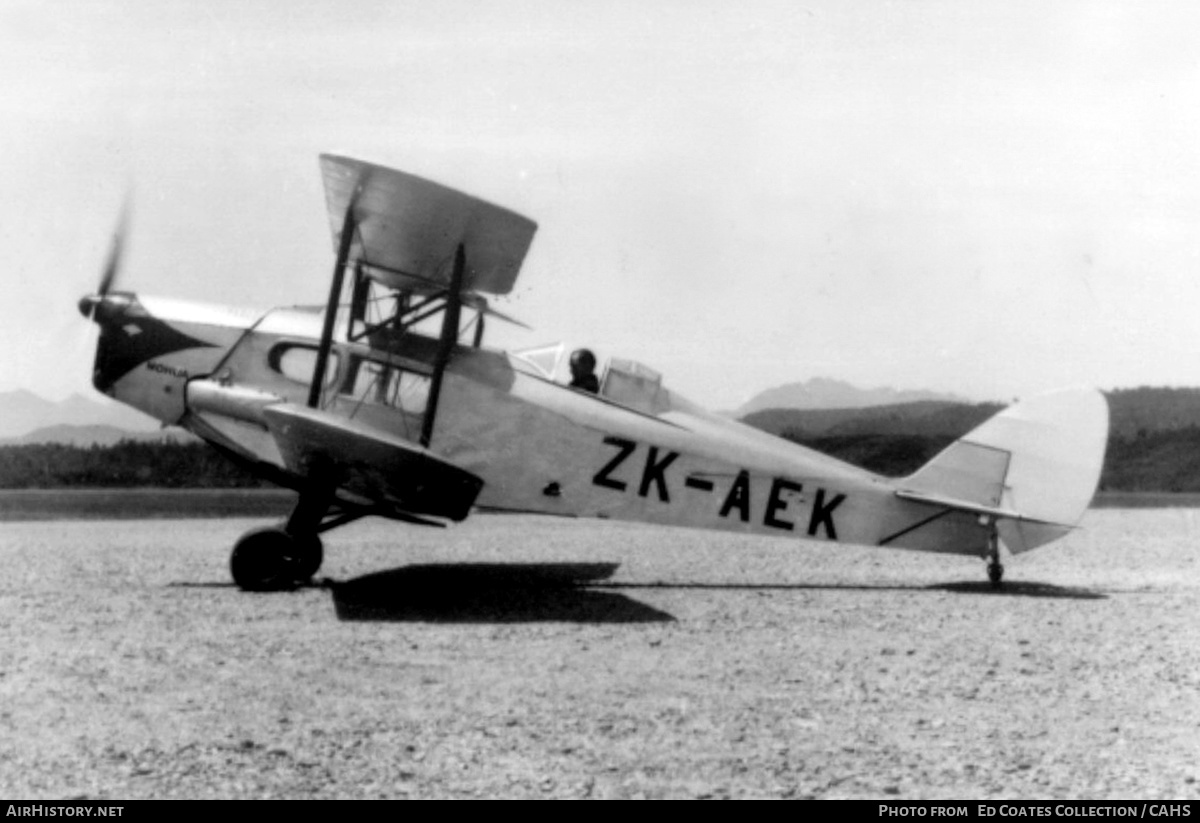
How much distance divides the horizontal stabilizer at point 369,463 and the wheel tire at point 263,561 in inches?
26.2

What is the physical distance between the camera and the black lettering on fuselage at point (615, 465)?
→ 917 centimetres

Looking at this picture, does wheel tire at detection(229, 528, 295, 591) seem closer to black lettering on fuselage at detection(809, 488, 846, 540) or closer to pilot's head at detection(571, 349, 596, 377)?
pilot's head at detection(571, 349, 596, 377)

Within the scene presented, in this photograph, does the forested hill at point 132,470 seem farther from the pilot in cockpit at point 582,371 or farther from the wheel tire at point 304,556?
the pilot in cockpit at point 582,371

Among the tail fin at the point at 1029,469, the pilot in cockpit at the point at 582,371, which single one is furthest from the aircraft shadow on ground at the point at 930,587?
the pilot in cockpit at the point at 582,371

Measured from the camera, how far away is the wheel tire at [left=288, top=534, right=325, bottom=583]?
8836 millimetres

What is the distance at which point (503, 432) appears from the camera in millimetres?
9125

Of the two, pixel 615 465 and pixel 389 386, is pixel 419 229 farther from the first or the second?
pixel 615 465

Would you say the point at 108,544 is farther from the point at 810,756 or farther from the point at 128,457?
the point at 128,457

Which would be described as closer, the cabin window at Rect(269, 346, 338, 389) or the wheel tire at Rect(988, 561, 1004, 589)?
the cabin window at Rect(269, 346, 338, 389)

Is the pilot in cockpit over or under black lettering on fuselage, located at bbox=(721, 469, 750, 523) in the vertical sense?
over

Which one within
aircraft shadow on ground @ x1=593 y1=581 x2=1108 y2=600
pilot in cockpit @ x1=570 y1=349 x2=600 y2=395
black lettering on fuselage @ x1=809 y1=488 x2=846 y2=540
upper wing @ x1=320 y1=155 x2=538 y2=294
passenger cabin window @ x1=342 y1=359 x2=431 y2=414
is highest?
upper wing @ x1=320 y1=155 x2=538 y2=294

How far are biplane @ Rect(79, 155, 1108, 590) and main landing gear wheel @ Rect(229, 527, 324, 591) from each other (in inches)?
0.5

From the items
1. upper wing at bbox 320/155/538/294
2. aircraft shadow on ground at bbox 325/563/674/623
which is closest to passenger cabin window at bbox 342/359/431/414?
upper wing at bbox 320/155/538/294
